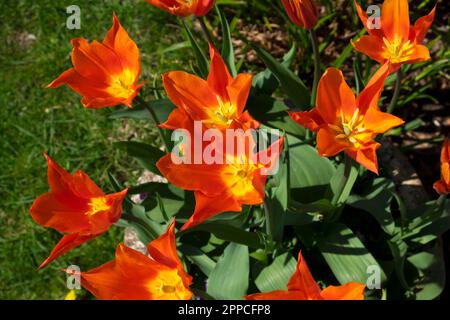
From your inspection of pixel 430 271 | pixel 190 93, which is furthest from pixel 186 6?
pixel 430 271

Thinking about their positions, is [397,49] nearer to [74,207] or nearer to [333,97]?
[333,97]

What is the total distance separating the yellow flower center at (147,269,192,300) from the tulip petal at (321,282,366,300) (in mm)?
307

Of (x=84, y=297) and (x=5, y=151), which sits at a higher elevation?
(x=5, y=151)

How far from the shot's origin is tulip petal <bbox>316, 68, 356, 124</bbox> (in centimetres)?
125

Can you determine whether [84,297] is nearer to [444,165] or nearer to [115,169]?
[115,169]

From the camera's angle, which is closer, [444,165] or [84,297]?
[444,165]

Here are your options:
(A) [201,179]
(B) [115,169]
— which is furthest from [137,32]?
(A) [201,179]

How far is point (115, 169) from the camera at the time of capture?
8.21ft

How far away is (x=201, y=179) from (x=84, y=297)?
1.37 m

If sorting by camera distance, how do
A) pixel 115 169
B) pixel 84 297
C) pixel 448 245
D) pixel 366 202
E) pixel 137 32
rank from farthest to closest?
pixel 137 32, pixel 115 169, pixel 84 297, pixel 448 245, pixel 366 202

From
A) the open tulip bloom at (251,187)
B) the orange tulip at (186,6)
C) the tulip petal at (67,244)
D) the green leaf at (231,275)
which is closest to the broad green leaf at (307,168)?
the open tulip bloom at (251,187)

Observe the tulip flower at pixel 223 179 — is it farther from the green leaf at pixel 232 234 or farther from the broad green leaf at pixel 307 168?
the broad green leaf at pixel 307 168

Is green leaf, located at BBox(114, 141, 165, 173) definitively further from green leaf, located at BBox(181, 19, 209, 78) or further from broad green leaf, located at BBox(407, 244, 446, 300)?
broad green leaf, located at BBox(407, 244, 446, 300)

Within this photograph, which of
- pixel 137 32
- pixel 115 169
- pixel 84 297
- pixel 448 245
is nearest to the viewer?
pixel 448 245
